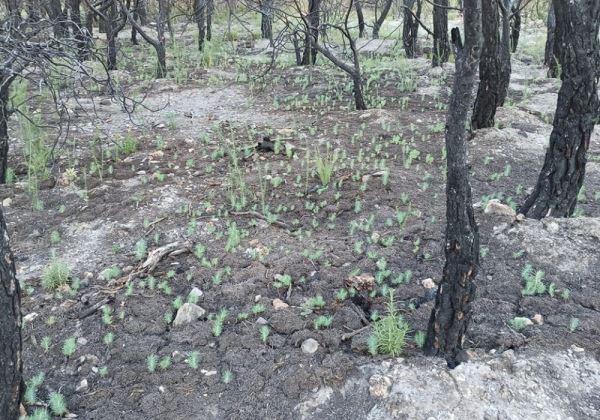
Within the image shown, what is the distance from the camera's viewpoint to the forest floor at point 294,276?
9.43 ft

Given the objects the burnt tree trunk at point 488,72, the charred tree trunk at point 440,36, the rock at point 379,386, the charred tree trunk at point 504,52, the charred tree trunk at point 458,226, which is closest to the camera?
the charred tree trunk at point 458,226

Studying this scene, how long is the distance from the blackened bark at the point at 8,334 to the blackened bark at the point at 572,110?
341 centimetres

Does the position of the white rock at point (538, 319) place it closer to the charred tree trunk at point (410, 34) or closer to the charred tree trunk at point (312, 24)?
the charred tree trunk at point (312, 24)

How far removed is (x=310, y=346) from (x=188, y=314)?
77cm

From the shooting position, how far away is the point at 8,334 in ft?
8.62

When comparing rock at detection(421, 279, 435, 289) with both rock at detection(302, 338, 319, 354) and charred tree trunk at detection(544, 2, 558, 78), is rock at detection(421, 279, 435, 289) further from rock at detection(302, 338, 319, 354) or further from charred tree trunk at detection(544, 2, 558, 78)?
charred tree trunk at detection(544, 2, 558, 78)

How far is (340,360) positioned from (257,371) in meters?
0.43

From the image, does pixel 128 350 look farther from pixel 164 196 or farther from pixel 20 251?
pixel 164 196

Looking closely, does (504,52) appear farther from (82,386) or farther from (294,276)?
(82,386)

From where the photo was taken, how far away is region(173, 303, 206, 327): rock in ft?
11.2

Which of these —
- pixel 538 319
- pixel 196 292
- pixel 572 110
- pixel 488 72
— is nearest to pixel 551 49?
pixel 488 72

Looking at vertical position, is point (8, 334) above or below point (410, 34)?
below

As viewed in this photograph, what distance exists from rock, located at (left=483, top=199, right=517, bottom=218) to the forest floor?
0.04 m

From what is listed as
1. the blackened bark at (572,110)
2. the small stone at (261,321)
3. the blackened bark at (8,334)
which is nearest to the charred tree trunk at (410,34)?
the blackened bark at (572,110)
